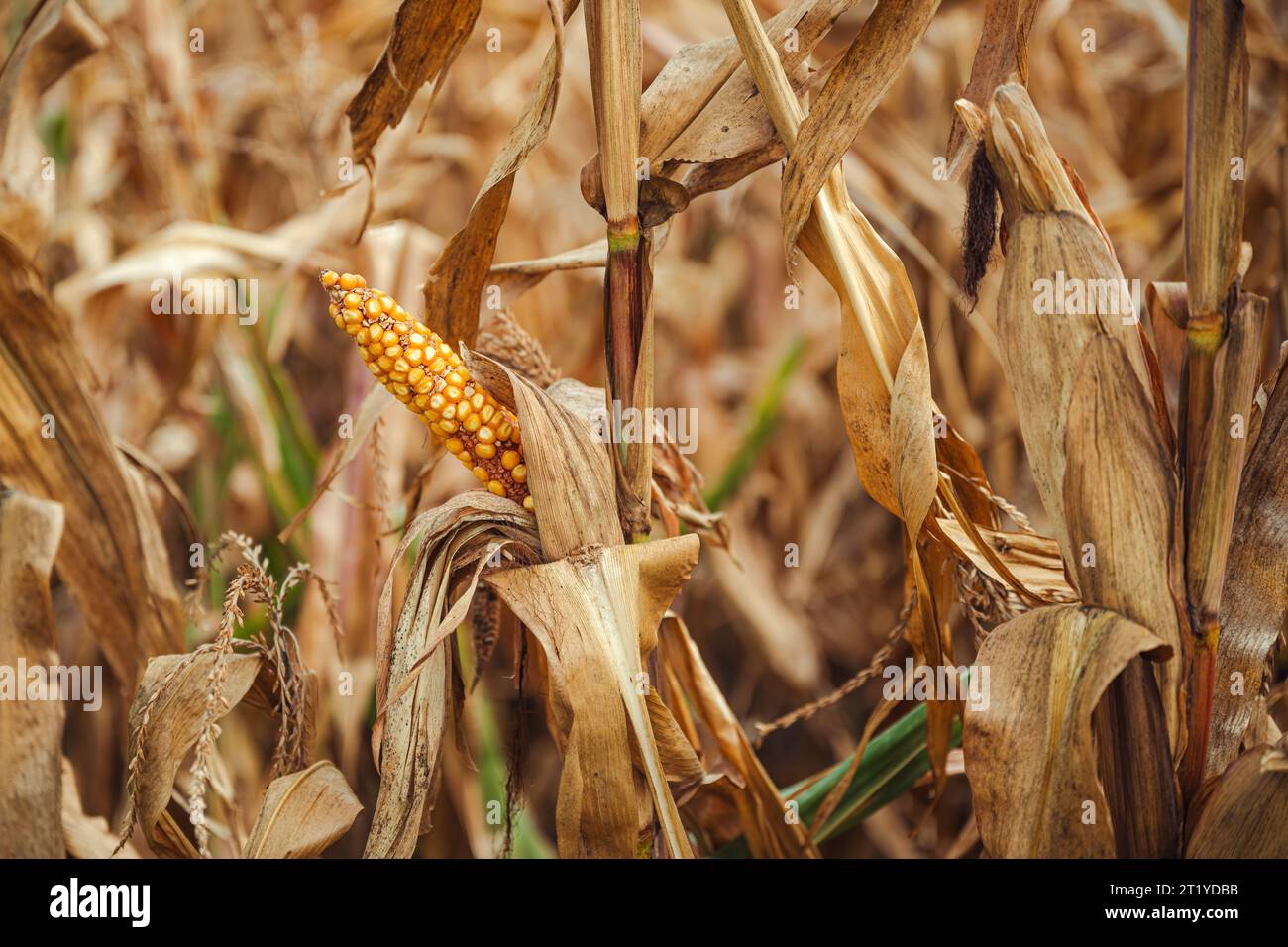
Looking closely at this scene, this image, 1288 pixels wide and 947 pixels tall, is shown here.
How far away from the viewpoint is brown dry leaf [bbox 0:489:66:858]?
0.94 meters

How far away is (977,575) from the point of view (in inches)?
34.4

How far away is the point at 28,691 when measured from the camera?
960mm

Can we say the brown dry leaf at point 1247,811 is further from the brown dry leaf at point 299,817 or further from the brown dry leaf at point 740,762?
the brown dry leaf at point 299,817

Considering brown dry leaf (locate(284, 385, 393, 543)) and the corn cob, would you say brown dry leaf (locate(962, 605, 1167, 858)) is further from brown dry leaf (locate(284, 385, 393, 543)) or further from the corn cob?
brown dry leaf (locate(284, 385, 393, 543))

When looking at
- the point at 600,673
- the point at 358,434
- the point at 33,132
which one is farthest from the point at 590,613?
the point at 33,132

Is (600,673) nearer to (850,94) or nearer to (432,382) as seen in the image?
(432,382)

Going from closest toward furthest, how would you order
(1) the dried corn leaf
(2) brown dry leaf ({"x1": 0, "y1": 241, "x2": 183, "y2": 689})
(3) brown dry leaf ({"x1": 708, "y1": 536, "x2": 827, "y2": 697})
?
(1) the dried corn leaf → (2) brown dry leaf ({"x1": 0, "y1": 241, "x2": 183, "y2": 689}) → (3) brown dry leaf ({"x1": 708, "y1": 536, "x2": 827, "y2": 697})

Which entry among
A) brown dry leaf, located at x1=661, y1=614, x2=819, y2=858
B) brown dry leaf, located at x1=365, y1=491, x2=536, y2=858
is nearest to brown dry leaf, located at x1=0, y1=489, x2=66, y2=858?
brown dry leaf, located at x1=365, y1=491, x2=536, y2=858

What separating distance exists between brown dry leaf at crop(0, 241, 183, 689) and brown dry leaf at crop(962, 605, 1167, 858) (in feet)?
3.04

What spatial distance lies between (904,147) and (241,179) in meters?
1.48

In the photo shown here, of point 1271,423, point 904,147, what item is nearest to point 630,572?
point 1271,423

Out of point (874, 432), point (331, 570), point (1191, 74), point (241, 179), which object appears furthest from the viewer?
point (241, 179)

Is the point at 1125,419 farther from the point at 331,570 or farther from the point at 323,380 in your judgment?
the point at 323,380

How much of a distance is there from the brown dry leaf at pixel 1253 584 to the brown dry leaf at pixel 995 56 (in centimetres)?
34
